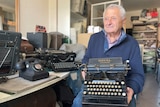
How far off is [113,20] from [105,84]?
1.93ft

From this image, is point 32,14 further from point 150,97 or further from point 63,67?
point 150,97

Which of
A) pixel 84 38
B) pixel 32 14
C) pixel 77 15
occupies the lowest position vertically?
pixel 84 38

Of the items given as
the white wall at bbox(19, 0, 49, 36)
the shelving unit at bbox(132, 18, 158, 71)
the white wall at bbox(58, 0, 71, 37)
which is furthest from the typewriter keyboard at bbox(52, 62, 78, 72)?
the shelving unit at bbox(132, 18, 158, 71)

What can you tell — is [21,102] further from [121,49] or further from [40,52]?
[121,49]

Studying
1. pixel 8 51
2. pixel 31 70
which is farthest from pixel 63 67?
pixel 8 51

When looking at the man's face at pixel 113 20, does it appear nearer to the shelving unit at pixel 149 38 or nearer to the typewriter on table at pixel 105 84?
the typewriter on table at pixel 105 84

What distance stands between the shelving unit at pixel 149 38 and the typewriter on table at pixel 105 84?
498 cm

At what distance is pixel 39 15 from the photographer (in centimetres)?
275

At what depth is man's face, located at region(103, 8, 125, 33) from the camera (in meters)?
1.34

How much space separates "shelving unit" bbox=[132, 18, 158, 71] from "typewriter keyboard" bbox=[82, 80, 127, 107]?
16.5 feet

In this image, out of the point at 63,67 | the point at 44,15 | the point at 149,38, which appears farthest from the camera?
the point at 149,38

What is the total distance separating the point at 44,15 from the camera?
289 cm

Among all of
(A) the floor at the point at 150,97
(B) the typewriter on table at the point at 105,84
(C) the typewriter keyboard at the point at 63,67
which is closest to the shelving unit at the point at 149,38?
(A) the floor at the point at 150,97

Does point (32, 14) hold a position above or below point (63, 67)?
above
